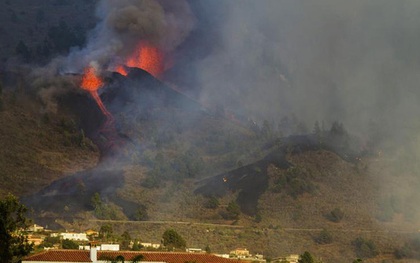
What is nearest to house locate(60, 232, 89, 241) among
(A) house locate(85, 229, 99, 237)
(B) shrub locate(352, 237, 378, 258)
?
(A) house locate(85, 229, 99, 237)

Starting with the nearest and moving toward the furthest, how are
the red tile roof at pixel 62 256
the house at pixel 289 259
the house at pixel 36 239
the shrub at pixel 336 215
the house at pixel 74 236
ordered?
the red tile roof at pixel 62 256
the house at pixel 36 239
the house at pixel 74 236
the house at pixel 289 259
the shrub at pixel 336 215

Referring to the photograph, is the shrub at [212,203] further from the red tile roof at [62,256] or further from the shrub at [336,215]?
the red tile roof at [62,256]

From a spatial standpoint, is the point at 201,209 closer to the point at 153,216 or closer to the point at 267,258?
the point at 153,216

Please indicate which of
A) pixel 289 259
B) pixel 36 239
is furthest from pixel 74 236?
pixel 289 259

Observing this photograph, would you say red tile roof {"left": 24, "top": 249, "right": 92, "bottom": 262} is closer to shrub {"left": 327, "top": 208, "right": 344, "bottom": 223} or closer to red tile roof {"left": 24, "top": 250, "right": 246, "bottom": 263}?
red tile roof {"left": 24, "top": 250, "right": 246, "bottom": 263}

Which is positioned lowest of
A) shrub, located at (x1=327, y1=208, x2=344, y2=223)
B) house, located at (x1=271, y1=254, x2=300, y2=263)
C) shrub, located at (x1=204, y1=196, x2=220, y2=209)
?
house, located at (x1=271, y1=254, x2=300, y2=263)

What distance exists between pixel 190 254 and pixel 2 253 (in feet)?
93.1

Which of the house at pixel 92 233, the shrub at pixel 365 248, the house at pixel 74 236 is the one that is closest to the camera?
the house at pixel 74 236

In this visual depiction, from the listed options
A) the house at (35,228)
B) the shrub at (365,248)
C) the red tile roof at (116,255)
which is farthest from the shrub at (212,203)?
the red tile roof at (116,255)

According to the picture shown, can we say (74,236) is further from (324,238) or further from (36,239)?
(324,238)

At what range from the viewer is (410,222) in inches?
7869

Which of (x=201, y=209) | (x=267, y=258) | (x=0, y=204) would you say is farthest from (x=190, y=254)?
(x=201, y=209)

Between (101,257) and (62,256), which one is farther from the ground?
(62,256)

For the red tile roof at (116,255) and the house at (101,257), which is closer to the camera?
the house at (101,257)
